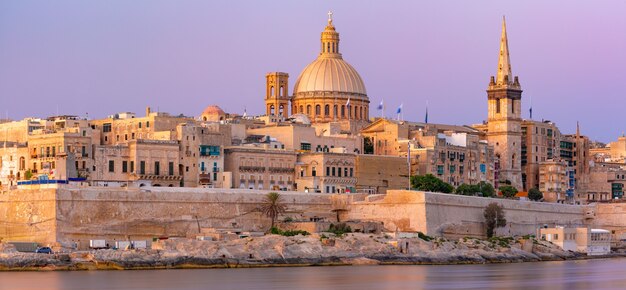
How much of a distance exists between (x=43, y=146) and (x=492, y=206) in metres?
22.0

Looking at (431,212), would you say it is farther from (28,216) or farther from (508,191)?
(28,216)

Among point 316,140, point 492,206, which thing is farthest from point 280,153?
point 492,206

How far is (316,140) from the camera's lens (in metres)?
87.1

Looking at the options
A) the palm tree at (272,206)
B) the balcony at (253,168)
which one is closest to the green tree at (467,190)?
the balcony at (253,168)

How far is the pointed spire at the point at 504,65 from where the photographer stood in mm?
96000

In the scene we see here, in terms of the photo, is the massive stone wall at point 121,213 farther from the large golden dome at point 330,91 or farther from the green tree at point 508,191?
the large golden dome at point 330,91

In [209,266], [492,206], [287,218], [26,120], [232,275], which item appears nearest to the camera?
[232,275]

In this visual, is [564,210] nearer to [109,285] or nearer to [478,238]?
[478,238]

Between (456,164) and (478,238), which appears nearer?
(478,238)

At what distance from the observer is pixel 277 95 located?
101 m

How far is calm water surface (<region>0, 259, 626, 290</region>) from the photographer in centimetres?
5438

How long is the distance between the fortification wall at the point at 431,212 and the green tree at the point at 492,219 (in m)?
0.31

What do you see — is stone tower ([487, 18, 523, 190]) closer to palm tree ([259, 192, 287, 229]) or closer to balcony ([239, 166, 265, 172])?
balcony ([239, 166, 265, 172])

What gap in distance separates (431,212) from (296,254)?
33.3 ft
